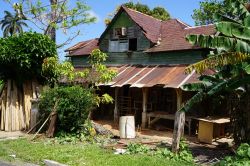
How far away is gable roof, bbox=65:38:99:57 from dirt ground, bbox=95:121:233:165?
26.9 feet

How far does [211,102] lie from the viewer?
18547 millimetres

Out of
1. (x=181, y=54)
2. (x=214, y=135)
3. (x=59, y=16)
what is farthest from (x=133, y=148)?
(x=59, y=16)

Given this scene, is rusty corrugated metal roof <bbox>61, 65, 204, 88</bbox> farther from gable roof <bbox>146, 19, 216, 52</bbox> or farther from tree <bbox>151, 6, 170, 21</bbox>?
tree <bbox>151, 6, 170, 21</bbox>

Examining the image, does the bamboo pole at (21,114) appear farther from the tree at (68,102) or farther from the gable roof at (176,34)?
the gable roof at (176,34)

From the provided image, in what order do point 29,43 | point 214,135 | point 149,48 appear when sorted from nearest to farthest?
1. point 214,135
2. point 29,43
3. point 149,48

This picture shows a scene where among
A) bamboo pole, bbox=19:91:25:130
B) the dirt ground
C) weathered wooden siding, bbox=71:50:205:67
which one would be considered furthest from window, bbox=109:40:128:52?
bamboo pole, bbox=19:91:25:130

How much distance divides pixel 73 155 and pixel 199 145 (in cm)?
526

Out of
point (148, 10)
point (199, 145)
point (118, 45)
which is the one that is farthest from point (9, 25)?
point (199, 145)

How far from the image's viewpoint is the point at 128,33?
22375mm

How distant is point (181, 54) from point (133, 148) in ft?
29.2

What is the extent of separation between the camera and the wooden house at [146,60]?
19000mm

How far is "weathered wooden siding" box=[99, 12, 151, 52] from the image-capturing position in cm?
2164

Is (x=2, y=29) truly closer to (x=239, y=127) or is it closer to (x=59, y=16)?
(x=59, y=16)

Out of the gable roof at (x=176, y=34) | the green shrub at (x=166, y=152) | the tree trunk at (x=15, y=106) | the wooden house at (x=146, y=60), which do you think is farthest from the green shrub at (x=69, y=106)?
the gable roof at (x=176, y=34)
